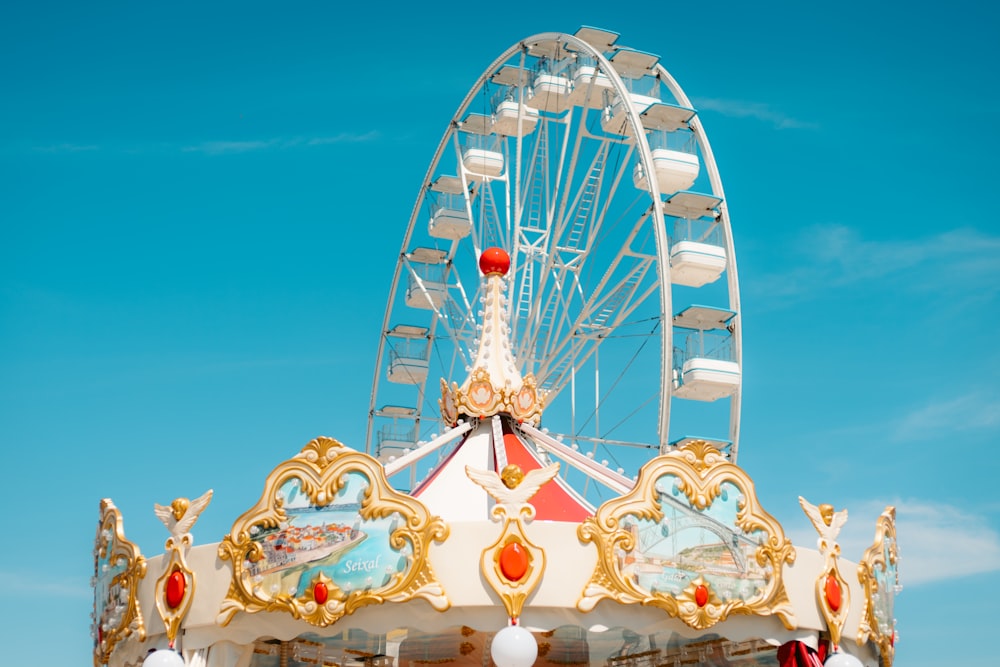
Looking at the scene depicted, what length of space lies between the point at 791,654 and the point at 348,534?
4.09m

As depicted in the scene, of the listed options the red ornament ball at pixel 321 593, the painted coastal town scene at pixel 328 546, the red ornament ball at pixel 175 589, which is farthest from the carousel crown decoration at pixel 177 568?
the red ornament ball at pixel 321 593

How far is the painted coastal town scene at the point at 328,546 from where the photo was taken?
11547 millimetres

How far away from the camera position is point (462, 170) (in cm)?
2244

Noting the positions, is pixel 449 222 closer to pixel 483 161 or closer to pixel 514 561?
pixel 483 161

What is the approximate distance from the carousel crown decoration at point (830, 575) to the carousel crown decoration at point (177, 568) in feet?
18.1

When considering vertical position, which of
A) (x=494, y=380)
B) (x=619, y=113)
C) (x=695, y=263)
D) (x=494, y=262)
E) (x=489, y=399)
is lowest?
(x=489, y=399)

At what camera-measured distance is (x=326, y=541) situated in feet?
38.3

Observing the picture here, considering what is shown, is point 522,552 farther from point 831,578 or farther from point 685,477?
point 831,578

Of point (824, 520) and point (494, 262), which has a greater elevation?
point (494, 262)

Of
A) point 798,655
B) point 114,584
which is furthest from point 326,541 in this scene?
point 798,655

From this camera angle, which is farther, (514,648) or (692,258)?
(692,258)

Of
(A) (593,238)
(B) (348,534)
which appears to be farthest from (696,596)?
(A) (593,238)

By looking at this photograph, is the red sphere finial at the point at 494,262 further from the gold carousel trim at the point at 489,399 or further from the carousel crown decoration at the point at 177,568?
the carousel crown decoration at the point at 177,568

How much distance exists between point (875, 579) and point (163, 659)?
6.64 m
